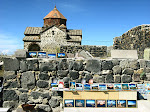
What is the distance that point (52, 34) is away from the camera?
25844 mm

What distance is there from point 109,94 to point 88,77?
67 centimetres

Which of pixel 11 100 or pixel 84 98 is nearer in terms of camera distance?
pixel 84 98

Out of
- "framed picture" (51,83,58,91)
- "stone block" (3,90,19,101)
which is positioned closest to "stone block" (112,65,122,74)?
"framed picture" (51,83,58,91)

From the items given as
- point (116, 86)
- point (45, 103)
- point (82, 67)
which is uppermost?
point (82, 67)

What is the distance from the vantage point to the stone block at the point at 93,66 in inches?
179

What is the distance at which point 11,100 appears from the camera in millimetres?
4594

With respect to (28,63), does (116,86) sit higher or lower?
lower

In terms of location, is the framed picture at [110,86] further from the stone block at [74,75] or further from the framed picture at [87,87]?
the stone block at [74,75]

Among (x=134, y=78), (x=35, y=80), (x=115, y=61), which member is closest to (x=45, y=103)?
(x=35, y=80)

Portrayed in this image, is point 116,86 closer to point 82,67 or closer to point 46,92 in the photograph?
point 82,67

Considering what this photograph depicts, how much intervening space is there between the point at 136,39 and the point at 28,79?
577 centimetres

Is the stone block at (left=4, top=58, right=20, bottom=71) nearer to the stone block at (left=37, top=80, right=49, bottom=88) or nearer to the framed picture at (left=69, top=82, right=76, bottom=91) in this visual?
the stone block at (left=37, top=80, right=49, bottom=88)

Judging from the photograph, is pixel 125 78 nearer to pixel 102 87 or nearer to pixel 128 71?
pixel 128 71

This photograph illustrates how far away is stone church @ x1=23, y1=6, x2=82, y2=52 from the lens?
25672 mm
